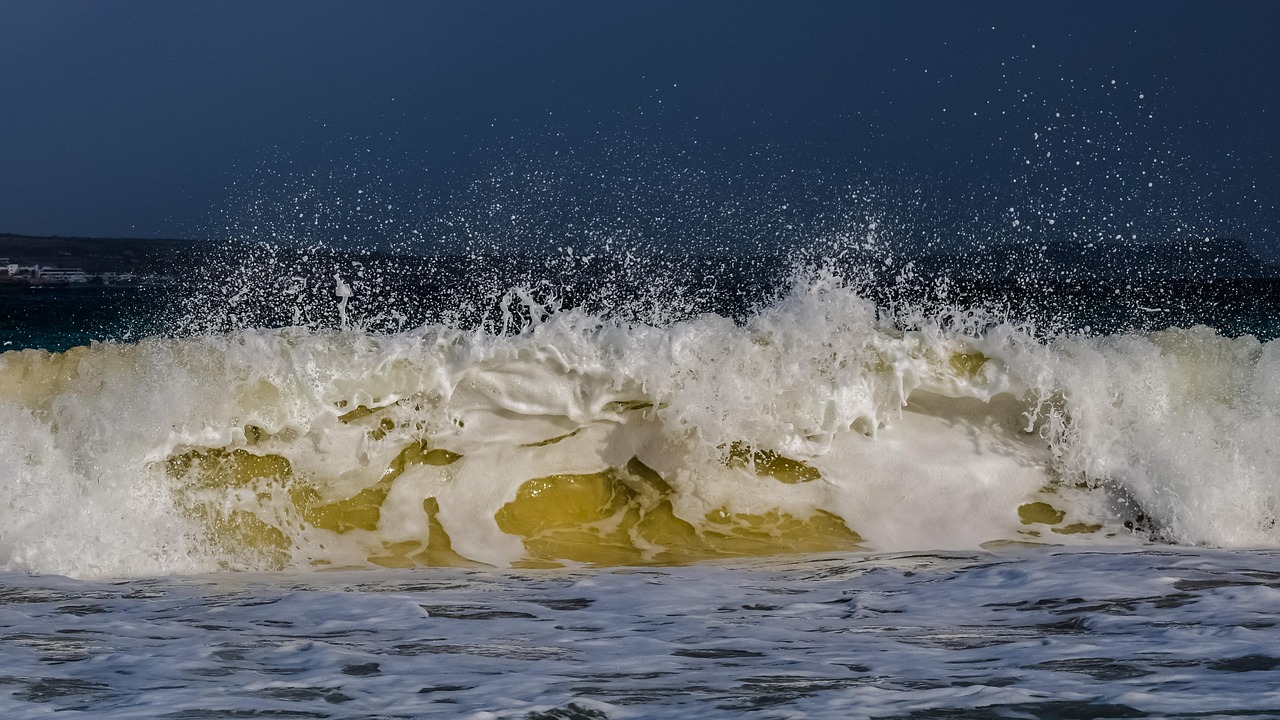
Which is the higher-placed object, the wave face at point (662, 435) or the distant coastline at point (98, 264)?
the distant coastline at point (98, 264)

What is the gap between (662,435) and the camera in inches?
203

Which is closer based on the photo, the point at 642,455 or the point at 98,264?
the point at 642,455

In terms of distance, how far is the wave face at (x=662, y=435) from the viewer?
493 centimetres

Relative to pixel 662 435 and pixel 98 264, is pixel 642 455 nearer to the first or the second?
pixel 662 435

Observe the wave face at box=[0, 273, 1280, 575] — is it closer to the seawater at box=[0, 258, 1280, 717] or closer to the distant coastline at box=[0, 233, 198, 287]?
the seawater at box=[0, 258, 1280, 717]

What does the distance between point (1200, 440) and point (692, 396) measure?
238 centimetres

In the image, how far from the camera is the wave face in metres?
4.93

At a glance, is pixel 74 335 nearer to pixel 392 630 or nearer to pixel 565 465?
pixel 565 465

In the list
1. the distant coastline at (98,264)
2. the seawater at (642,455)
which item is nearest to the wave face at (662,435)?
the seawater at (642,455)

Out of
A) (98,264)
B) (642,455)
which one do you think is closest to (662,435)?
(642,455)

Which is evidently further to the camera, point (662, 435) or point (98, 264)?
point (98, 264)

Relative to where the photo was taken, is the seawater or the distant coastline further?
the distant coastline

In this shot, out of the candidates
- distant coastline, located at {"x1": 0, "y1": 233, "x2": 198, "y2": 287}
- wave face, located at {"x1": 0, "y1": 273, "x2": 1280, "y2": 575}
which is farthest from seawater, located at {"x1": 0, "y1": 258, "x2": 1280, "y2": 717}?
distant coastline, located at {"x1": 0, "y1": 233, "x2": 198, "y2": 287}

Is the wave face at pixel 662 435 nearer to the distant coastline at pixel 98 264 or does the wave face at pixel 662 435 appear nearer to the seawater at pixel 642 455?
the seawater at pixel 642 455
